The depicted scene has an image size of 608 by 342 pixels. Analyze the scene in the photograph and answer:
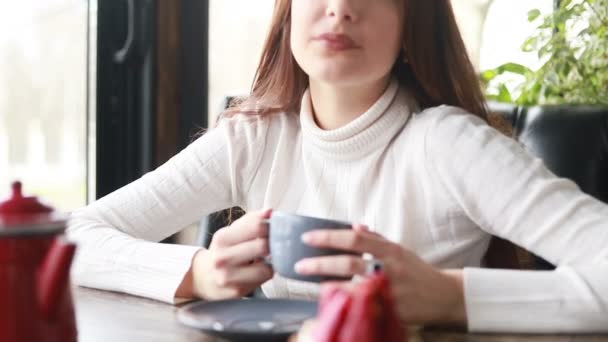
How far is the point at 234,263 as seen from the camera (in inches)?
41.5

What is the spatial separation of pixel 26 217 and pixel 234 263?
0.35 m

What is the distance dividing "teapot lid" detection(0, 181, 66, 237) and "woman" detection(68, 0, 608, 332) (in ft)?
0.87

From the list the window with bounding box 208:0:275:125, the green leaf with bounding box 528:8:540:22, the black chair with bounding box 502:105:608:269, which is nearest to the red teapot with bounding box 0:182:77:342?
the black chair with bounding box 502:105:608:269

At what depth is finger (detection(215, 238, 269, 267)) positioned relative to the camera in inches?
39.4

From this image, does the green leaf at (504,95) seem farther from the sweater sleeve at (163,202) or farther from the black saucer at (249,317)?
the black saucer at (249,317)

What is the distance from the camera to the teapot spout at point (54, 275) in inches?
27.1

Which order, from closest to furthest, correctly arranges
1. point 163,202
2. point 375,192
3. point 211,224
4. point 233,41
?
1. point 375,192
2. point 163,202
3. point 211,224
4. point 233,41

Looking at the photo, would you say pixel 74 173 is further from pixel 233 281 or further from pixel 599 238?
pixel 599 238

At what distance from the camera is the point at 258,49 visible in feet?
9.48

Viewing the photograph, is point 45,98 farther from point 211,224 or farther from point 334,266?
point 334,266

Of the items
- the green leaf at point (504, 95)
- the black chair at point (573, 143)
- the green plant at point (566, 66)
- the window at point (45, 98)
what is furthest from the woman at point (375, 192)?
the window at point (45, 98)

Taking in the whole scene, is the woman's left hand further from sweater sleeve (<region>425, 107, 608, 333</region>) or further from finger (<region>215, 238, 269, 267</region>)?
finger (<region>215, 238, 269, 267</region>)

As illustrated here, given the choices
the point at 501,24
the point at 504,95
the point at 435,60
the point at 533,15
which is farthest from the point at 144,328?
the point at 501,24

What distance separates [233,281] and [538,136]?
2.28ft
